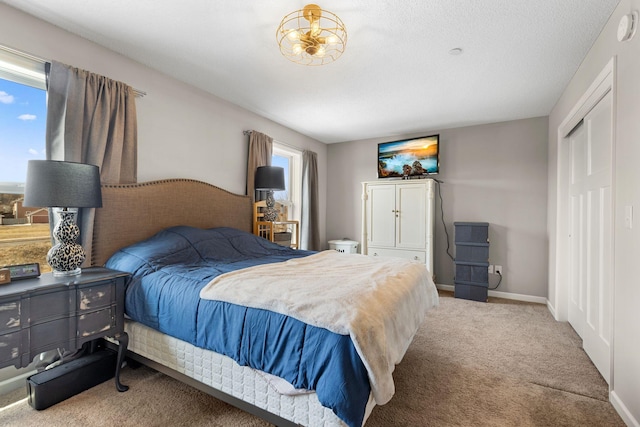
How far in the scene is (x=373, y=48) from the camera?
2344 mm

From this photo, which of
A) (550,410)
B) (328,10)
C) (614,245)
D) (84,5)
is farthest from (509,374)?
(84,5)

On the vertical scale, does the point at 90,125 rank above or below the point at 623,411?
above

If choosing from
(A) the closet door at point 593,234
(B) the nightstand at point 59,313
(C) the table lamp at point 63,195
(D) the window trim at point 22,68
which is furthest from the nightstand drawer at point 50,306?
(A) the closet door at point 593,234

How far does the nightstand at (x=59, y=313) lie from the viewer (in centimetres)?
149

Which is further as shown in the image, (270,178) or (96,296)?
(270,178)

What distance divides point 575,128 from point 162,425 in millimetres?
4174

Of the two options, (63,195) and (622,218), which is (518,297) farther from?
(63,195)

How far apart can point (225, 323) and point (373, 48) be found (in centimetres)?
223

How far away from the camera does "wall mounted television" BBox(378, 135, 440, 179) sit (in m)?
4.43

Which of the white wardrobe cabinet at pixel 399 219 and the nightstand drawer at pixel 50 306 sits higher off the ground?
the white wardrobe cabinet at pixel 399 219

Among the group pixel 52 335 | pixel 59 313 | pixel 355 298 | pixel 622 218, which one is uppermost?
pixel 622 218

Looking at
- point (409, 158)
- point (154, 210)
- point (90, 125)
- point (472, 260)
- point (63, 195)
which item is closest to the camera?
point (63, 195)

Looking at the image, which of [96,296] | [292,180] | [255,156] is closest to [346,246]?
[292,180]

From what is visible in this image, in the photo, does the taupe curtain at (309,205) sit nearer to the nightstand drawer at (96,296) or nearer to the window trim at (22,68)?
the nightstand drawer at (96,296)
